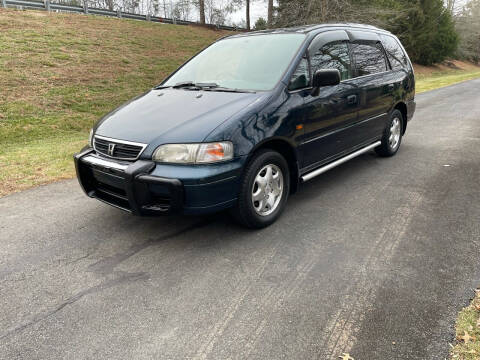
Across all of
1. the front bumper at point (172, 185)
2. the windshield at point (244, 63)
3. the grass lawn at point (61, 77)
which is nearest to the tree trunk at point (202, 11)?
the grass lawn at point (61, 77)

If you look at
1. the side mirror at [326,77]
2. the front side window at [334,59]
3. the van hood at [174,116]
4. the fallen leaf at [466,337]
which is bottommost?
the fallen leaf at [466,337]

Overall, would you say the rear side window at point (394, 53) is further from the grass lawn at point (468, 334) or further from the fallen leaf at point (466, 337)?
the fallen leaf at point (466, 337)

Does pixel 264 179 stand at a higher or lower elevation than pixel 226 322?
higher

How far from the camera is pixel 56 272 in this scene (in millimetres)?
2953

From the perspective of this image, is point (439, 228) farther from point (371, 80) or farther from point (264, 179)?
point (371, 80)

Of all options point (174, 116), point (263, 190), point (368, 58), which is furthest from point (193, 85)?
point (368, 58)

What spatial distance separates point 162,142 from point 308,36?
6.99 feet

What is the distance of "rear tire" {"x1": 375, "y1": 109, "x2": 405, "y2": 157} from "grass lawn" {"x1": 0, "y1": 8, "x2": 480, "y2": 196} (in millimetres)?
4712

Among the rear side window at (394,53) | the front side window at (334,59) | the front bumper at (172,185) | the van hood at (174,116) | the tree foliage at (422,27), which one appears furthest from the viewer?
the tree foliage at (422,27)

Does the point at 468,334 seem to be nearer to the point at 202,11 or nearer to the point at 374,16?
the point at 374,16

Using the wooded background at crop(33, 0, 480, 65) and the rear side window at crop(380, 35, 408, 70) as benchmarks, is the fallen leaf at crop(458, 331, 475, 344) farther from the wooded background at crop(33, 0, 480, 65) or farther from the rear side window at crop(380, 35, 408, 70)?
the wooded background at crop(33, 0, 480, 65)

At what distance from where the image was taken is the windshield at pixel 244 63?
3768 mm

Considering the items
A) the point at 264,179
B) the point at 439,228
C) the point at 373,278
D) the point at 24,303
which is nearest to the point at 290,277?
the point at 373,278

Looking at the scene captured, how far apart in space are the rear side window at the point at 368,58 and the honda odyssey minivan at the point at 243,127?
0.06 feet
